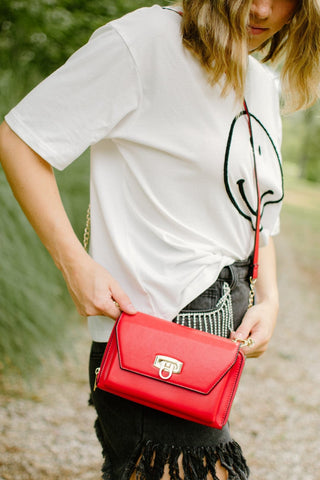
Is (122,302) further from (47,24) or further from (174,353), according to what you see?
(47,24)

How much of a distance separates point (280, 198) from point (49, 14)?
312cm

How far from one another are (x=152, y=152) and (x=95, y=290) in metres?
0.36

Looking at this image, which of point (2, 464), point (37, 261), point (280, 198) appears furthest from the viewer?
point (37, 261)

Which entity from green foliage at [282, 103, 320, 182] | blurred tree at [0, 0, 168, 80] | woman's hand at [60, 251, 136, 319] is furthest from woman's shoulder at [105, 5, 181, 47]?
green foliage at [282, 103, 320, 182]

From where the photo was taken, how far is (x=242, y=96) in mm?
1262

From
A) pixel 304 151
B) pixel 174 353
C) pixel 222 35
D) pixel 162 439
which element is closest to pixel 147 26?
pixel 222 35

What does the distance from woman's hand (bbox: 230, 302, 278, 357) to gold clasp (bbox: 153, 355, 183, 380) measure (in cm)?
22

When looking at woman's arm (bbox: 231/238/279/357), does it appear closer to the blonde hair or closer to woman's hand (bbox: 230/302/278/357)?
woman's hand (bbox: 230/302/278/357)

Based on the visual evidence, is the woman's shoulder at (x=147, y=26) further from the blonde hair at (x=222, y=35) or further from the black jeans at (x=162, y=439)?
the black jeans at (x=162, y=439)

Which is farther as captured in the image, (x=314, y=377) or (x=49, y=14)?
(x=314, y=377)

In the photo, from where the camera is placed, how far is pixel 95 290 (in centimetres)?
116

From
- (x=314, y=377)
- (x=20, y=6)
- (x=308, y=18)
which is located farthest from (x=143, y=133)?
(x=314, y=377)

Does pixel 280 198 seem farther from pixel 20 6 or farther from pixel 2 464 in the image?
pixel 20 6

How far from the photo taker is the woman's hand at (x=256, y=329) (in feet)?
4.30
